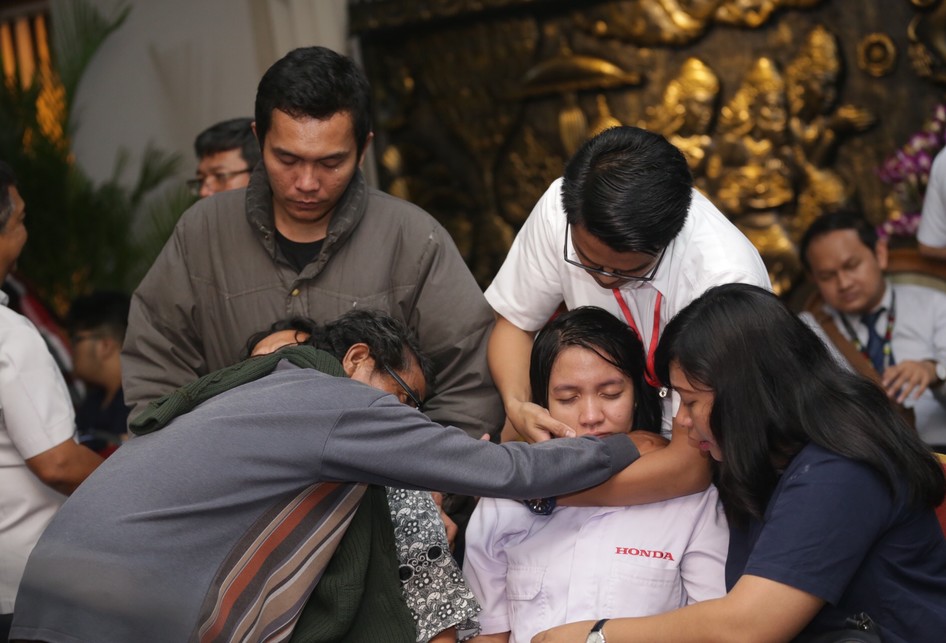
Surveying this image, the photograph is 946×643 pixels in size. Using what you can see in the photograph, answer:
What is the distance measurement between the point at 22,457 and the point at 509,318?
130 centimetres

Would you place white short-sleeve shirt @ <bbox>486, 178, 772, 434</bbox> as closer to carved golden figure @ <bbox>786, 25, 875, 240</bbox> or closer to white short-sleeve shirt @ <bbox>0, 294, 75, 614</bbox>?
white short-sleeve shirt @ <bbox>0, 294, 75, 614</bbox>

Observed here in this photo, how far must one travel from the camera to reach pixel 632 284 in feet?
8.77

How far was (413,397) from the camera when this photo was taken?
2.53 m

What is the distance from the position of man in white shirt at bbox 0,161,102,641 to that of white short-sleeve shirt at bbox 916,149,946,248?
3.06m

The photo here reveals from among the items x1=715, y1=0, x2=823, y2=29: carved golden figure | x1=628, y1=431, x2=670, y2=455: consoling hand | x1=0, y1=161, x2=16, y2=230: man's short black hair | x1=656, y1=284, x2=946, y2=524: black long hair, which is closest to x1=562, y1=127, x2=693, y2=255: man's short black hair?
x1=656, y1=284, x2=946, y2=524: black long hair

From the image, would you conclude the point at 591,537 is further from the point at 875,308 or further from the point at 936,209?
the point at 936,209

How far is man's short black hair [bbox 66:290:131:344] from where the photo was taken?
4.75 meters

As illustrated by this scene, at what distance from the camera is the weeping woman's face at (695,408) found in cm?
226

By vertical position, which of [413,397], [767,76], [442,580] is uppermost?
[767,76]

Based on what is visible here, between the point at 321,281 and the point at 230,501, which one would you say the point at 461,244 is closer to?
the point at 321,281

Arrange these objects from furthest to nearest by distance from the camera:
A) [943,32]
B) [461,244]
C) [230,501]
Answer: [461,244] → [943,32] → [230,501]

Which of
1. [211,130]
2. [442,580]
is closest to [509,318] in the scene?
[442,580]

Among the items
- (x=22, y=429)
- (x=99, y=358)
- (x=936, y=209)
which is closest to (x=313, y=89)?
(x=22, y=429)

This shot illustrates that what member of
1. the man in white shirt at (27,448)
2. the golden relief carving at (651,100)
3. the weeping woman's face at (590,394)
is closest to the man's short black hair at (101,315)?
the golden relief carving at (651,100)
